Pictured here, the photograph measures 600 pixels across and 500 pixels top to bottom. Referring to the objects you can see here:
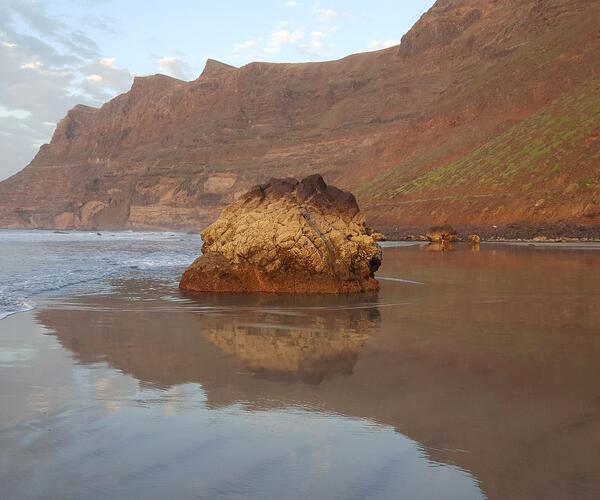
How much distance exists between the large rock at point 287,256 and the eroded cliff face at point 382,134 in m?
40.9

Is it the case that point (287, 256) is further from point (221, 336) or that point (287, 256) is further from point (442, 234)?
point (442, 234)

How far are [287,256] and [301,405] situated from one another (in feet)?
29.1

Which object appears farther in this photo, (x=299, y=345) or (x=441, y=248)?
(x=441, y=248)

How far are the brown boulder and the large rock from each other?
3005 centimetres

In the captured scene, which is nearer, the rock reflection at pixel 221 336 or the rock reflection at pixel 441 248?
the rock reflection at pixel 221 336

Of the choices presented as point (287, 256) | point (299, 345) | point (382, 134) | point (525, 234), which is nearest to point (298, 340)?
point (299, 345)

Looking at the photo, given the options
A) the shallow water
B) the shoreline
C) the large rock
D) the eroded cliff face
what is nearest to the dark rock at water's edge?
the shoreline

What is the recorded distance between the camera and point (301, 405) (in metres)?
5.13

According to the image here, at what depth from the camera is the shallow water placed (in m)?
3.68

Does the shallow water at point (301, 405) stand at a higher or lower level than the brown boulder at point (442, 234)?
lower

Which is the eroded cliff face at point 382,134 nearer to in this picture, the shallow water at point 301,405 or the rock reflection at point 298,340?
the rock reflection at point 298,340

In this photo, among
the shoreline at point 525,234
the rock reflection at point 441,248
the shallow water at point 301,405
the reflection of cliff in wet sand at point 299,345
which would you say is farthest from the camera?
the shoreline at point 525,234

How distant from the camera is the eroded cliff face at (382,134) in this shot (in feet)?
212

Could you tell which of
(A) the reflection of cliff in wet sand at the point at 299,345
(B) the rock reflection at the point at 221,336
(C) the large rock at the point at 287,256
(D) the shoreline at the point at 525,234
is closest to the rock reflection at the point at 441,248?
(D) the shoreline at the point at 525,234
